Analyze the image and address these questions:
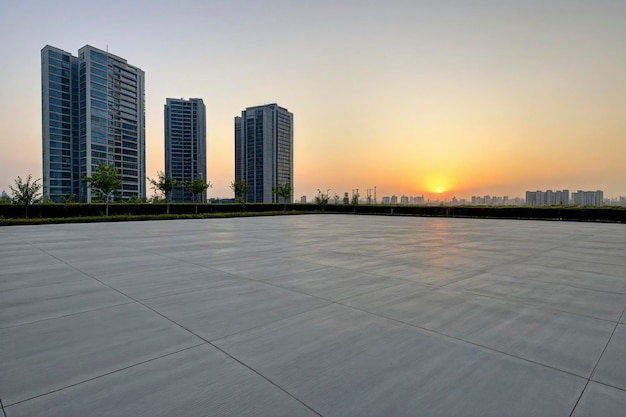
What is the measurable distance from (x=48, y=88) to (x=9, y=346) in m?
119

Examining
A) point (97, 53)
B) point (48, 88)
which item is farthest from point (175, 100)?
point (48, 88)

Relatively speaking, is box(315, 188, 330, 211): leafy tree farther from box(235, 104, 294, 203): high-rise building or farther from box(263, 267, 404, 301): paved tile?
box(235, 104, 294, 203): high-rise building

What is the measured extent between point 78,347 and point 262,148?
212ft

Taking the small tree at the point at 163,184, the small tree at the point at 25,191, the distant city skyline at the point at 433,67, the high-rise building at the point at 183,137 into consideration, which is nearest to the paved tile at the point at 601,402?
the distant city skyline at the point at 433,67

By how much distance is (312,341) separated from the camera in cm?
244

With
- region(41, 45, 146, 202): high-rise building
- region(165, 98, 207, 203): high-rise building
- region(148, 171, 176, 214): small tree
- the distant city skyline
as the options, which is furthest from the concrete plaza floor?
region(165, 98, 207, 203): high-rise building

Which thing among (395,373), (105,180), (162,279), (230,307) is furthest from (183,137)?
(395,373)

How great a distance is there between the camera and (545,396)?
1.75 metres

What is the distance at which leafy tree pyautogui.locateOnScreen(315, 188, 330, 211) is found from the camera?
31.2 metres

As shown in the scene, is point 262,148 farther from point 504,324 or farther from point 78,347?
point 504,324

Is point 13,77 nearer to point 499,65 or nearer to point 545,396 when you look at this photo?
point 499,65

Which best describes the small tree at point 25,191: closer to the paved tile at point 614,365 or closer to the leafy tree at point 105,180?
the leafy tree at point 105,180

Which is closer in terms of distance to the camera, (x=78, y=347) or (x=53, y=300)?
(x=78, y=347)

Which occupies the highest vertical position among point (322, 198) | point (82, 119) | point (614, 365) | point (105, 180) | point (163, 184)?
point (82, 119)
